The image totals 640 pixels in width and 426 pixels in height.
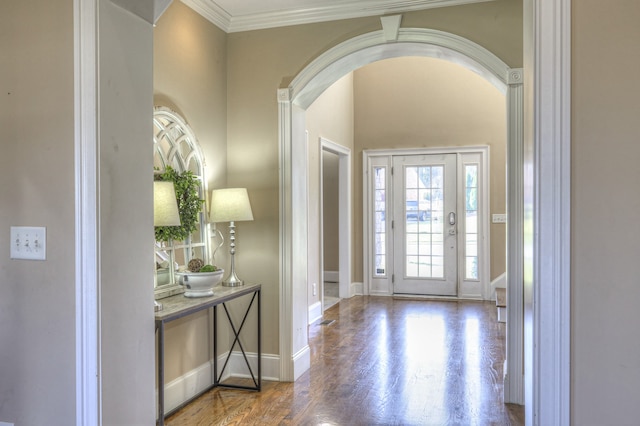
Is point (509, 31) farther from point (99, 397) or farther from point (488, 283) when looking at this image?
point (488, 283)

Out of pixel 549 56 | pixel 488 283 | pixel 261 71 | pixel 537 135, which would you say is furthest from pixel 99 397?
pixel 488 283

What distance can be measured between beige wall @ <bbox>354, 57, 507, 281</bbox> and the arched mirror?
413 cm

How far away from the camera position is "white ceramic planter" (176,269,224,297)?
298cm

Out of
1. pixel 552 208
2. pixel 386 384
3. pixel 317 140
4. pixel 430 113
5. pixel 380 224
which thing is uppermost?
pixel 430 113

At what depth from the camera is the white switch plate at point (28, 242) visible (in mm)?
1659

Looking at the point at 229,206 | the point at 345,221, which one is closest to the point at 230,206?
the point at 229,206

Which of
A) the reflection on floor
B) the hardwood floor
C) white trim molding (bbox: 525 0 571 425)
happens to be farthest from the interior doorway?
white trim molding (bbox: 525 0 571 425)

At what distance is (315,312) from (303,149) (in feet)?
8.05

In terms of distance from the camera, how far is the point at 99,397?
1.58 m

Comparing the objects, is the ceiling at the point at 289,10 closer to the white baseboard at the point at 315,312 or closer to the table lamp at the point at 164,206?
the table lamp at the point at 164,206

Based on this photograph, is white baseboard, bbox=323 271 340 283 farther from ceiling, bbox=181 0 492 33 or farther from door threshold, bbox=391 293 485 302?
ceiling, bbox=181 0 492 33

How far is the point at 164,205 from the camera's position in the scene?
106 inches

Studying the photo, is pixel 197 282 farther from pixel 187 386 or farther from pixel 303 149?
pixel 303 149

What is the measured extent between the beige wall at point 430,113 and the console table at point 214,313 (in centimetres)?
389
